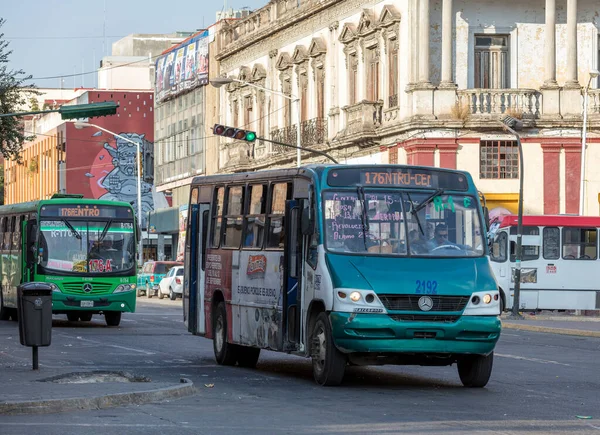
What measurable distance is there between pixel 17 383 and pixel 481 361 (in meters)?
5.52

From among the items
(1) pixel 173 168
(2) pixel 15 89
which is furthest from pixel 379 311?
(1) pixel 173 168

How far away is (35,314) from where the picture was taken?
61.5ft

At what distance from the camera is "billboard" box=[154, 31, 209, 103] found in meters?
73.5

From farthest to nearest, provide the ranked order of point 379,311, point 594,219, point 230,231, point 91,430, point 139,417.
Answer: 1. point 594,219
2. point 230,231
3. point 379,311
4. point 139,417
5. point 91,430

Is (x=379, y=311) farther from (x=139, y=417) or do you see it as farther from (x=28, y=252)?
(x=28, y=252)

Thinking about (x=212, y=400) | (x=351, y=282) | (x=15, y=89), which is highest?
(x=15, y=89)

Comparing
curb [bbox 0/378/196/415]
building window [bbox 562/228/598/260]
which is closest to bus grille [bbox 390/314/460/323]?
curb [bbox 0/378/196/415]

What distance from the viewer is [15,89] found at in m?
38.1

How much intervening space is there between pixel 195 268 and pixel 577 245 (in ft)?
A: 76.7

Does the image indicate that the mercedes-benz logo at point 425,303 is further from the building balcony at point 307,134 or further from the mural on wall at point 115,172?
the mural on wall at point 115,172

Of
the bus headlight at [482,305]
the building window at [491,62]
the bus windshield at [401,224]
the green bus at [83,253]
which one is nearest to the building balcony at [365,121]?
the building window at [491,62]

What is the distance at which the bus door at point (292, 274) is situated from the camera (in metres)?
18.3

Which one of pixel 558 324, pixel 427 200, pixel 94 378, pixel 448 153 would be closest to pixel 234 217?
pixel 427 200

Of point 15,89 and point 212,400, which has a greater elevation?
point 15,89
